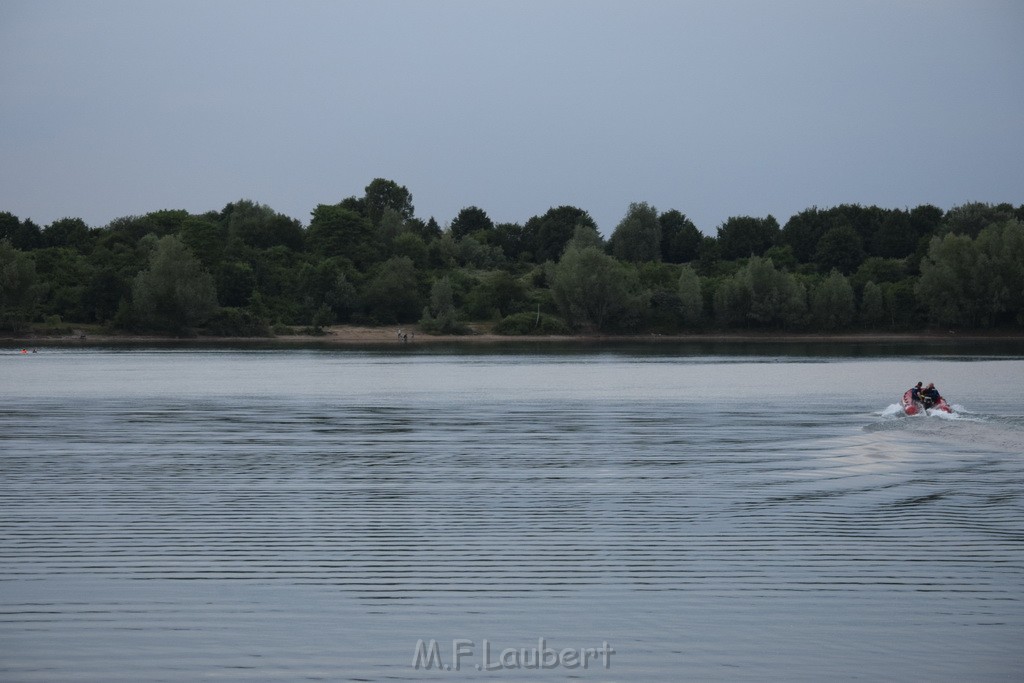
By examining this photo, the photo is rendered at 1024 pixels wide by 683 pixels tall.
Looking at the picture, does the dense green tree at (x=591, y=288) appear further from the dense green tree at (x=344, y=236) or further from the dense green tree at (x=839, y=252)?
the dense green tree at (x=839, y=252)

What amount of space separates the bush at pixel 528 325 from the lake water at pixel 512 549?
4458 inches

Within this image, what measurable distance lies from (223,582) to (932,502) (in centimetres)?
1356

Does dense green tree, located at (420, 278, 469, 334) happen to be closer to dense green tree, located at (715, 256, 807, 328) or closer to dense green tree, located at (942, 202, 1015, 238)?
dense green tree, located at (715, 256, 807, 328)

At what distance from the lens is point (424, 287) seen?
160 metres

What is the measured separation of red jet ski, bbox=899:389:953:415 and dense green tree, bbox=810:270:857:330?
114 meters

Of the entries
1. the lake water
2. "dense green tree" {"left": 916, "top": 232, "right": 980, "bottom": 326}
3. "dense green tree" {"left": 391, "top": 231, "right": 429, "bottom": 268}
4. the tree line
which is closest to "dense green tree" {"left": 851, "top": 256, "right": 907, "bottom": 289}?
the tree line

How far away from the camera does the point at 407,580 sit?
50.3ft

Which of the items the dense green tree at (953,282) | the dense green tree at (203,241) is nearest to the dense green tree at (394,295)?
the dense green tree at (203,241)

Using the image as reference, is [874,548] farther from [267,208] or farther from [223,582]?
[267,208]

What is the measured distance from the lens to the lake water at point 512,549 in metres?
12.2

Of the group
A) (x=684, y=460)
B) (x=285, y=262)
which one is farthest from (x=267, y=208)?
(x=684, y=460)

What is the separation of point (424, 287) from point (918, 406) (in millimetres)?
122977

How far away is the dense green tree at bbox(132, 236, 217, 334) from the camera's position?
137875mm

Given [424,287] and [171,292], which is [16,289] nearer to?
[171,292]
